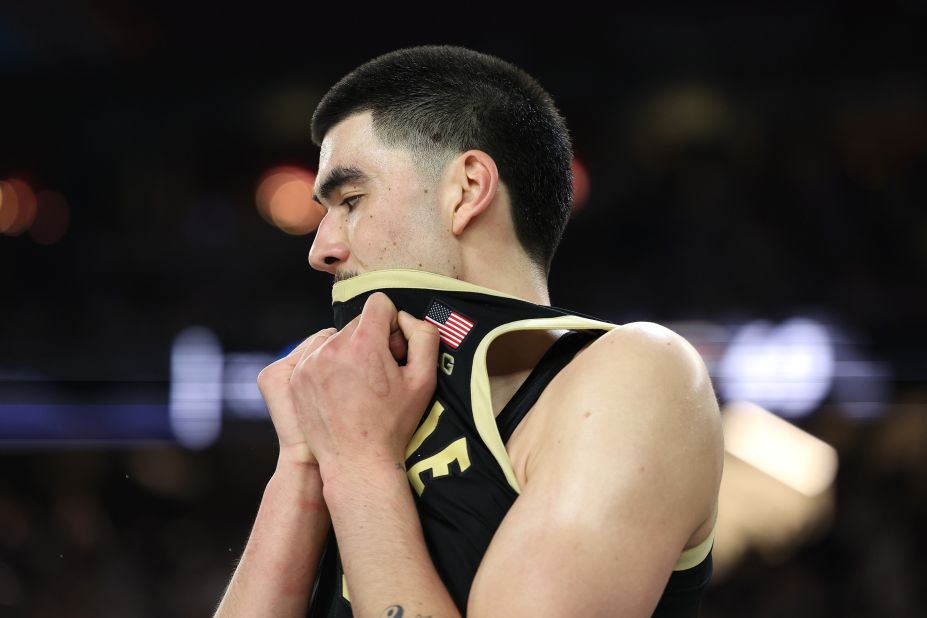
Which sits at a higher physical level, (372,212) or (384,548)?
(372,212)

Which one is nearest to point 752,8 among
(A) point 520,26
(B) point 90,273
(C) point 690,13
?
(C) point 690,13

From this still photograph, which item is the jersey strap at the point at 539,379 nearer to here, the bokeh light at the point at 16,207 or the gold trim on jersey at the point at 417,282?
the gold trim on jersey at the point at 417,282

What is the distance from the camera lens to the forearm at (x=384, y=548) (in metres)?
1.14

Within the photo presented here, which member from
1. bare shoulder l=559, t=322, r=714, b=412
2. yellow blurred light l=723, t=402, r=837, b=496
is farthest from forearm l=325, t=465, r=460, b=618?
yellow blurred light l=723, t=402, r=837, b=496

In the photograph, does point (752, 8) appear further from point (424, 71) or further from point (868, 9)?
point (424, 71)

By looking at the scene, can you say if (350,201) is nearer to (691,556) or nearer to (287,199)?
(691,556)

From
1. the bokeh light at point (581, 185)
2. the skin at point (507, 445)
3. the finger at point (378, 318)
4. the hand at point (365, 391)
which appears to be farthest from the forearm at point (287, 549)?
the bokeh light at point (581, 185)

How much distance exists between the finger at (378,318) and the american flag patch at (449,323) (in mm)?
50

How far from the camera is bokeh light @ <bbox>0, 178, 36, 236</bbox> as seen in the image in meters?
7.02

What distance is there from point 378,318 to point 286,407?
0.21 metres

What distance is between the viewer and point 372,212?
4.74ft

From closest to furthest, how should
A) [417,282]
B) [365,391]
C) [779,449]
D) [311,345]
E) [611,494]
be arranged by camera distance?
1. [611,494]
2. [365,391]
3. [417,282]
4. [311,345]
5. [779,449]

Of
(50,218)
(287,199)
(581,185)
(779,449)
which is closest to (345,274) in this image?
(779,449)

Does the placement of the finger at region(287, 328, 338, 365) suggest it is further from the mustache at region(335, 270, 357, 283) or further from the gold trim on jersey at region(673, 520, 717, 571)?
the gold trim on jersey at region(673, 520, 717, 571)
